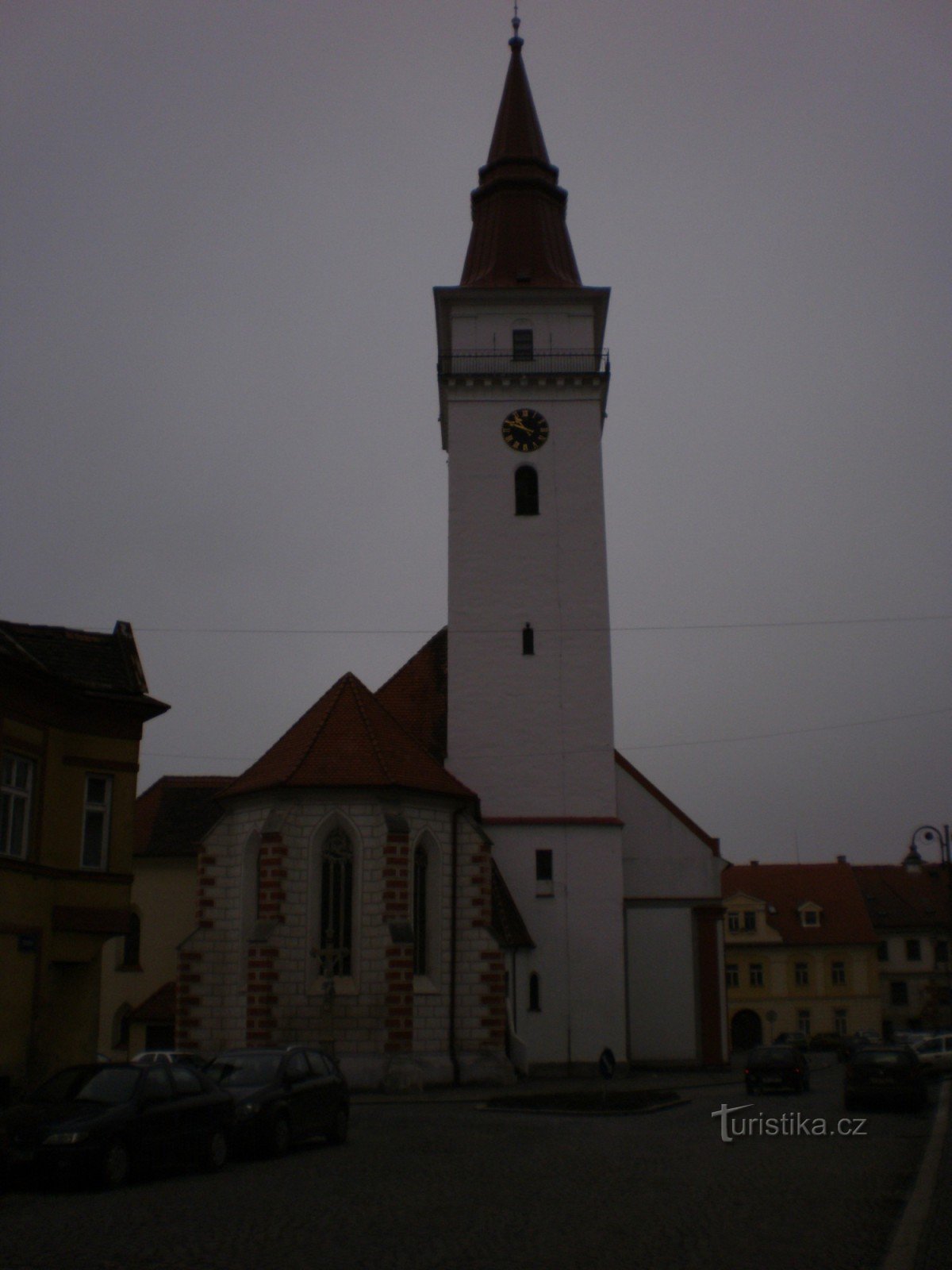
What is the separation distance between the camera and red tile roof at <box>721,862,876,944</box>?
66.9m

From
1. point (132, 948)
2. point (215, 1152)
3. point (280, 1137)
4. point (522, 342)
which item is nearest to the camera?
point (215, 1152)

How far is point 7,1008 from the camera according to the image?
1942 cm

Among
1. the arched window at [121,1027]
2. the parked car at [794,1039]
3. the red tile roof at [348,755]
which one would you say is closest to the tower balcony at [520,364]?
the red tile roof at [348,755]

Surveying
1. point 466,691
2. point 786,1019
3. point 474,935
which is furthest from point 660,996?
point 786,1019

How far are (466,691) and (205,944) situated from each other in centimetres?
941

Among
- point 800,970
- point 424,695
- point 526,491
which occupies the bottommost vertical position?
point 800,970

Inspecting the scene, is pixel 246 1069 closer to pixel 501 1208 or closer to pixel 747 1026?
pixel 501 1208

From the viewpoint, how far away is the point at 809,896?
7012 cm

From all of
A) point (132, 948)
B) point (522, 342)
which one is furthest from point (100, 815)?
point (522, 342)

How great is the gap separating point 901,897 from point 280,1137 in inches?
2494

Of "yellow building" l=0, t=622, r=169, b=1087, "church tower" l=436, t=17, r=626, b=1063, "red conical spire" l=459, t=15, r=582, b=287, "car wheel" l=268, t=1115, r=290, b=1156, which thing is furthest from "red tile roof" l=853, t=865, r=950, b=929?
"car wheel" l=268, t=1115, r=290, b=1156

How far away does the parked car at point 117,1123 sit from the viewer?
13.5m

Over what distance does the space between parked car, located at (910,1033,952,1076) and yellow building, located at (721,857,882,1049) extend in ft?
74.6

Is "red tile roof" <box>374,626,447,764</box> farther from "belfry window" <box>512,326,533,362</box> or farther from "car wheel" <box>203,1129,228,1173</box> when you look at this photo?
"car wheel" <box>203,1129,228,1173</box>
